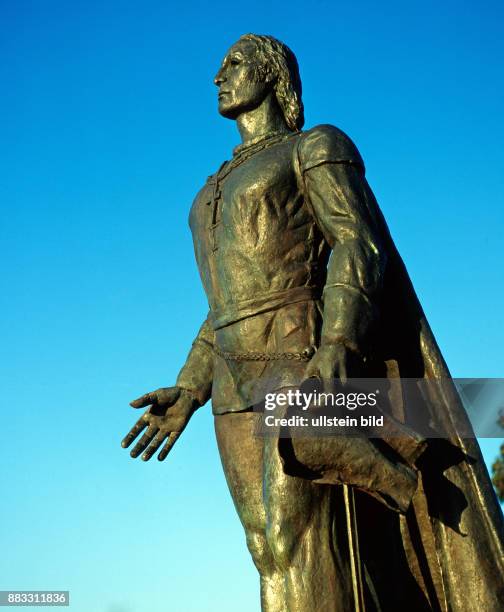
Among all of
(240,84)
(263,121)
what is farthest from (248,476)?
(240,84)

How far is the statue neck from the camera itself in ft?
22.5

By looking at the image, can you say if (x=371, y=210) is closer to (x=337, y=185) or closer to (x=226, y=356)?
(x=337, y=185)

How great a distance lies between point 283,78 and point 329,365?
6.94 ft

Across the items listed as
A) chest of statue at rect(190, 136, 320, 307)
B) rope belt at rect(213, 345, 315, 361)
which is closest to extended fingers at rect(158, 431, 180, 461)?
rope belt at rect(213, 345, 315, 361)

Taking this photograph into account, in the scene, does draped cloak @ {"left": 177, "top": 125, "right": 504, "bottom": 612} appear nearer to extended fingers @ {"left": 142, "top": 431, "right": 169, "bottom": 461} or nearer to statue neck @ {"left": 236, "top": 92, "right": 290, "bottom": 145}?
statue neck @ {"left": 236, "top": 92, "right": 290, "bottom": 145}

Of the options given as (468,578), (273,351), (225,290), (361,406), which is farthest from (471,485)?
(225,290)

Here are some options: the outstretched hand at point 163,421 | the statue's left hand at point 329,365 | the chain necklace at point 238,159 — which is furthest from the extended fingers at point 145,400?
the statue's left hand at point 329,365

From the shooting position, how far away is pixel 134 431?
274 inches

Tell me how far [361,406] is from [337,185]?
4.14 ft

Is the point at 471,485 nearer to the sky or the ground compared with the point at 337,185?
nearer to the ground

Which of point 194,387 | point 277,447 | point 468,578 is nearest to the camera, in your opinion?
point 277,447

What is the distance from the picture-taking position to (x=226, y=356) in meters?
6.42

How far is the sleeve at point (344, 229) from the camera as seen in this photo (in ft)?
19.1

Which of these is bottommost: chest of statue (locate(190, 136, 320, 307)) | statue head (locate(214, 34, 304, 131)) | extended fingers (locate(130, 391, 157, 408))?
extended fingers (locate(130, 391, 157, 408))
